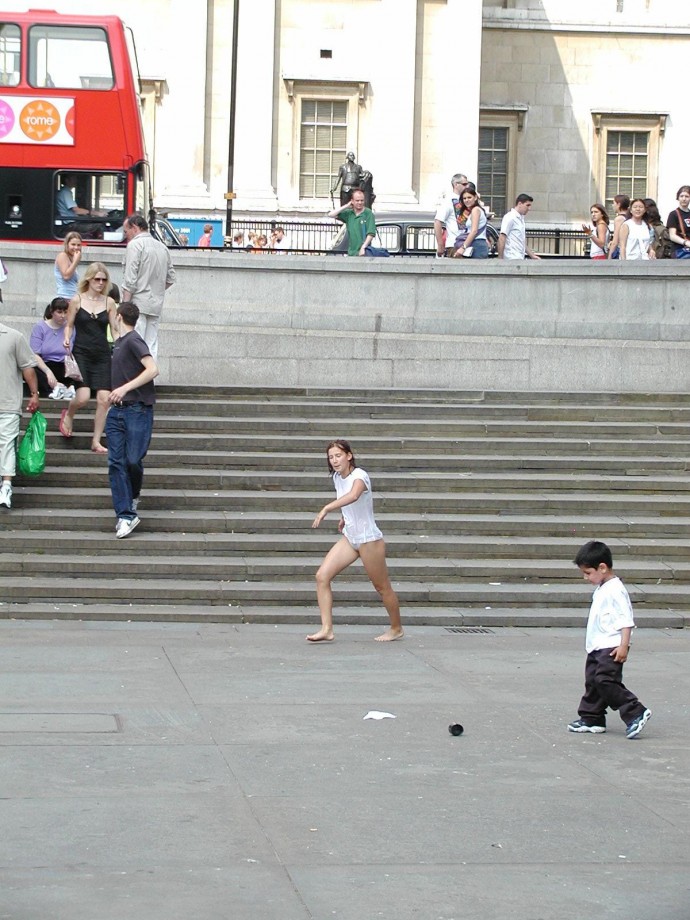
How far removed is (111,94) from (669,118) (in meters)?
22.6

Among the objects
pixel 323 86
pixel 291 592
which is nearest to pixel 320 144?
Answer: pixel 323 86

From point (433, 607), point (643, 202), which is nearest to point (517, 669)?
point (433, 607)

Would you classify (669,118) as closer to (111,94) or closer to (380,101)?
(380,101)

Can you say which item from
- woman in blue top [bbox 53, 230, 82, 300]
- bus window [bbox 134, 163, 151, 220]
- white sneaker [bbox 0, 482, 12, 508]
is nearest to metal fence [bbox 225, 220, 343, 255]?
bus window [bbox 134, 163, 151, 220]

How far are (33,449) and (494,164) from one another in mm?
30397

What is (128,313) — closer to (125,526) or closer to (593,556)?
(125,526)

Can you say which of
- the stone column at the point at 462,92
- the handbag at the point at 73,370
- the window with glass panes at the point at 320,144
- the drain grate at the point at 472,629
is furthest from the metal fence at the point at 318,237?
the drain grate at the point at 472,629

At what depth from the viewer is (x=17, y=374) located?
12.9m

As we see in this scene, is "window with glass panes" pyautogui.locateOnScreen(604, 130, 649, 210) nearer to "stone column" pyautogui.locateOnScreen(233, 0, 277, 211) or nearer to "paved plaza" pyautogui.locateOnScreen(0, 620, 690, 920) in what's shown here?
"stone column" pyautogui.locateOnScreen(233, 0, 277, 211)

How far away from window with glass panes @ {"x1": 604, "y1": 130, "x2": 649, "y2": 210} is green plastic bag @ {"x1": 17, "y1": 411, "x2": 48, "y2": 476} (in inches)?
1223

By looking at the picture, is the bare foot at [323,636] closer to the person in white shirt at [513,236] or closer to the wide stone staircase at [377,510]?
the wide stone staircase at [377,510]

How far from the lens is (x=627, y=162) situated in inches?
1646

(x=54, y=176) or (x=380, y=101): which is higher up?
(x=380, y=101)

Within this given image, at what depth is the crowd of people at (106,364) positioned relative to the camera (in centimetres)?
1256
